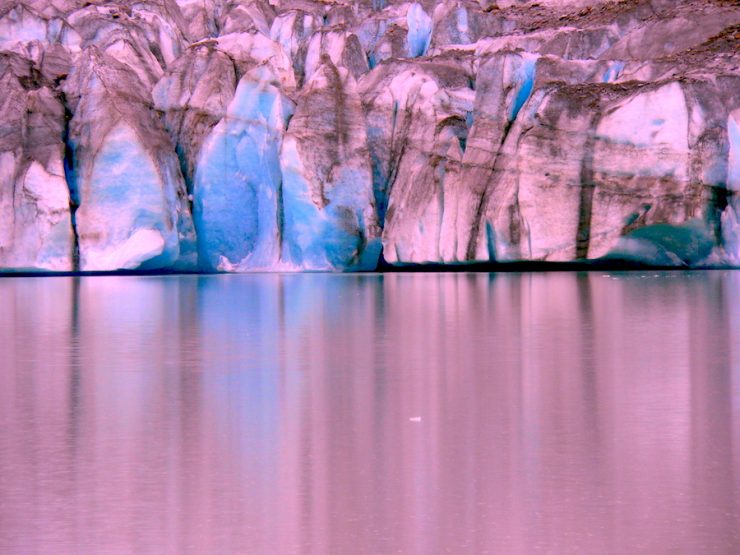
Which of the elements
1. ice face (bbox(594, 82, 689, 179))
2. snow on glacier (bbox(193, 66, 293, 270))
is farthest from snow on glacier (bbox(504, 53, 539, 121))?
snow on glacier (bbox(193, 66, 293, 270))

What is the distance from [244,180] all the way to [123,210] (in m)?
3.77

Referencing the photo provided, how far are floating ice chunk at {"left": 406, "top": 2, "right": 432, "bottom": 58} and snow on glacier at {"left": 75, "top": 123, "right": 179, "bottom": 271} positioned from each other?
1280 cm

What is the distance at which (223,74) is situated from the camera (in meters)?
31.4

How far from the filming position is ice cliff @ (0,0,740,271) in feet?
80.4

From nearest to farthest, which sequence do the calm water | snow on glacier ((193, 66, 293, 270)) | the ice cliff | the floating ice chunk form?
1. the calm water
2. the ice cliff
3. snow on glacier ((193, 66, 293, 270))
4. the floating ice chunk

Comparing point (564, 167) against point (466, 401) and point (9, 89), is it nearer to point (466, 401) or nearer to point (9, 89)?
point (9, 89)

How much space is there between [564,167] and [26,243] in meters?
14.1

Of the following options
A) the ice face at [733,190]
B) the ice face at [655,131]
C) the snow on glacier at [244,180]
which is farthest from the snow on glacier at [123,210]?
the ice face at [733,190]

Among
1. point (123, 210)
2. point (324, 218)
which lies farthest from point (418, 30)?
point (123, 210)

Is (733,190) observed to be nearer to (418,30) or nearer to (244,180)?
(244,180)

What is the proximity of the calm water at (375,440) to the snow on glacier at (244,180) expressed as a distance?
1833 cm

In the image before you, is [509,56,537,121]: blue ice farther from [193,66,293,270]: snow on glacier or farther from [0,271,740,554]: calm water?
[0,271,740,554]: calm water

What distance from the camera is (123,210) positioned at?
27844 millimetres

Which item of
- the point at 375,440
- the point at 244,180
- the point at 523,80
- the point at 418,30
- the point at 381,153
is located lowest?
the point at 375,440
